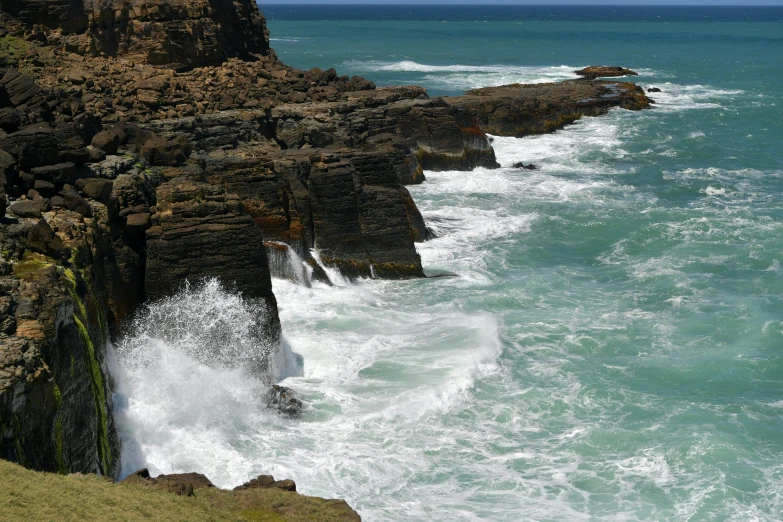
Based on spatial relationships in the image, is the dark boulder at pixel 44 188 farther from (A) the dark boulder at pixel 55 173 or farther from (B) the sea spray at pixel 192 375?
(B) the sea spray at pixel 192 375

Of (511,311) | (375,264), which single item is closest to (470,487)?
(511,311)

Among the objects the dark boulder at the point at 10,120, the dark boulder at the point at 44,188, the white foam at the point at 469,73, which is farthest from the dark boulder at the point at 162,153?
the white foam at the point at 469,73

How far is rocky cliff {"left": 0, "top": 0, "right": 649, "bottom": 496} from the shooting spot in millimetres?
18672

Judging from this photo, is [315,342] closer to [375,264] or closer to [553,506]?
[375,264]

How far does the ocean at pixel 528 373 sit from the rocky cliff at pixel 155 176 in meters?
1.37

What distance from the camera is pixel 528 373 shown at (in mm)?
27219

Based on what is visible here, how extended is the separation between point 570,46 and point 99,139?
402ft

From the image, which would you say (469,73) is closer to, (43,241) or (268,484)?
(43,241)

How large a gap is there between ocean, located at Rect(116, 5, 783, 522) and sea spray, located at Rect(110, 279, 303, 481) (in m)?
0.07

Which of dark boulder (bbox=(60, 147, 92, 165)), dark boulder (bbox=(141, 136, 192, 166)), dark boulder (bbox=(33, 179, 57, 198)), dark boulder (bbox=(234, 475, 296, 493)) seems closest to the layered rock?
dark boulder (bbox=(60, 147, 92, 165))

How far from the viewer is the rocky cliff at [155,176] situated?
735 inches

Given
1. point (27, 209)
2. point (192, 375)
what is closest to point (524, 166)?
Result: point (192, 375)

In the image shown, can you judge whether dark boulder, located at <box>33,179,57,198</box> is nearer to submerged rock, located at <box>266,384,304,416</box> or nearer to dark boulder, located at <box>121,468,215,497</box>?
submerged rock, located at <box>266,384,304,416</box>

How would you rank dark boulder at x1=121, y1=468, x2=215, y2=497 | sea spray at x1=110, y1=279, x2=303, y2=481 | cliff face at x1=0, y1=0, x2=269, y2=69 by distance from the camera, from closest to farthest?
dark boulder at x1=121, y1=468, x2=215, y2=497
sea spray at x1=110, y1=279, x2=303, y2=481
cliff face at x1=0, y1=0, x2=269, y2=69
